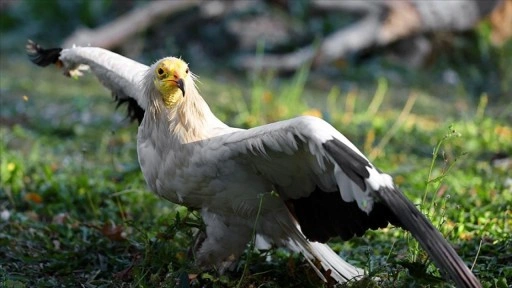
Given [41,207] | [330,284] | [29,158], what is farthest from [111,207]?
[330,284]

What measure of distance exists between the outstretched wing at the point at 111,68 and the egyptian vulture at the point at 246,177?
42 centimetres

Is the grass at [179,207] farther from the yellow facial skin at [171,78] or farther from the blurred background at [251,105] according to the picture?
the yellow facial skin at [171,78]

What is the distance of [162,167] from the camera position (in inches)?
134

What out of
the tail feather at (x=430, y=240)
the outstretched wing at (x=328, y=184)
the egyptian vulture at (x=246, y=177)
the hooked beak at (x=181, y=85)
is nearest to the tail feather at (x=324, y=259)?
the egyptian vulture at (x=246, y=177)

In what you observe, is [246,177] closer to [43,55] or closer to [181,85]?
[181,85]

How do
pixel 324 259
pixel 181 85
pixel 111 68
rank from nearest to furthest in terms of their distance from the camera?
pixel 181 85
pixel 324 259
pixel 111 68

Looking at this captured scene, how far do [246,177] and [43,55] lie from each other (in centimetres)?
181

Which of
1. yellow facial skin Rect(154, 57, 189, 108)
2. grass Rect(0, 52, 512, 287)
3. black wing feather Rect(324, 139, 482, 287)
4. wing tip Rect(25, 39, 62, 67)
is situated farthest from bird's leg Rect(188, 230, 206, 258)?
wing tip Rect(25, 39, 62, 67)

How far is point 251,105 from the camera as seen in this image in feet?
22.1

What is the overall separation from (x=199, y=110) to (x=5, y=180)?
1.89 metres

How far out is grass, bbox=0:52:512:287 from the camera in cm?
349

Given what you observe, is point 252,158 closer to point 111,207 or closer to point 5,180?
point 111,207

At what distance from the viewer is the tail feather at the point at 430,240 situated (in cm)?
271

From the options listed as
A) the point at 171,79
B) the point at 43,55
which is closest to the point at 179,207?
the point at 43,55
